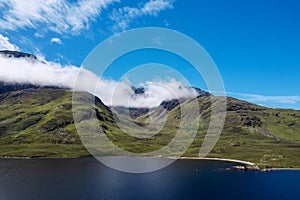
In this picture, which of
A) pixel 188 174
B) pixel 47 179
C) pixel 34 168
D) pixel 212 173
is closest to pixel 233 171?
pixel 212 173

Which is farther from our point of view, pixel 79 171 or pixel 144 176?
pixel 79 171

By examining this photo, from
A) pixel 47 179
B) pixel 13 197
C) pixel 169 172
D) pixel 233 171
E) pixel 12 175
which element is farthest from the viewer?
pixel 233 171

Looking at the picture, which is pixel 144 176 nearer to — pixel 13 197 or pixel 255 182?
pixel 255 182

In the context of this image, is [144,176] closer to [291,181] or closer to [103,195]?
[103,195]

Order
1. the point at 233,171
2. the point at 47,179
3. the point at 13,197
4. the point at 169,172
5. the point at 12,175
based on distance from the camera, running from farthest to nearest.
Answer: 1. the point at 233,171
2. the point at 169,172
3. the point at 12,175
4. the point at 47,179
5. the point at 13,197

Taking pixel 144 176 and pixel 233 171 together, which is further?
pixel 233 171

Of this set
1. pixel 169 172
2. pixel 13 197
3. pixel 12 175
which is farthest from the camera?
pixel 169 172

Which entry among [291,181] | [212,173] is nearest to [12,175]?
[212,173]
